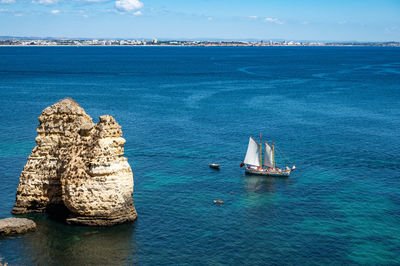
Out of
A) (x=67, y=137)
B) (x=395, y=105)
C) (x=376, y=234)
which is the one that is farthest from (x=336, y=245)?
(x=395, y=105)

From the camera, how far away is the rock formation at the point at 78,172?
170 ft

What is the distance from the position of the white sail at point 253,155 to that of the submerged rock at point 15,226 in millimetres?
39055

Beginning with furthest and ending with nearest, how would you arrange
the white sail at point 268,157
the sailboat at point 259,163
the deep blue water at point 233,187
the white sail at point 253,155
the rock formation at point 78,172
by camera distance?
the white sail at point 268,157
the white sail at point 253,155
the sailboat at point 259,163
the rock formation at point 78,172
the deep blue water at point 233,187

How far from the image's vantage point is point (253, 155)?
266ft

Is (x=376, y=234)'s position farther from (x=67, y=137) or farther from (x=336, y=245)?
(x=67, y=137)

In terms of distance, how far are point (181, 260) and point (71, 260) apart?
10795 millimetres

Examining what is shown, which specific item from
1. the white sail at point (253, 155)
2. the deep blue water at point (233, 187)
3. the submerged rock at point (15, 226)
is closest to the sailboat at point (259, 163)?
the white sail at point (253, 155)

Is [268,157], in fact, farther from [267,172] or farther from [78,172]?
[78,172]

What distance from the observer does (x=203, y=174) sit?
74688 mm

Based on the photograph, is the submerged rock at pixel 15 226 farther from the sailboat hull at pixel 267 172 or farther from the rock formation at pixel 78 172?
the sailboat hull at pixel 267 172

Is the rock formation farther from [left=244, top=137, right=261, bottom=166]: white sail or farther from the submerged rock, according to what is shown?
[left=244, top=137, right=261, bottom=166]: white sail

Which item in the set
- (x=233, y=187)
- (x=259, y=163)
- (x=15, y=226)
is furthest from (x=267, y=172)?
(x=15, y=226)

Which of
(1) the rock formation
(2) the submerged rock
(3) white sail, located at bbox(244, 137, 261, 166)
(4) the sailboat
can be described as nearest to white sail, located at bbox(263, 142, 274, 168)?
(4) the sailboat

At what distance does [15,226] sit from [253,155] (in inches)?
1669
